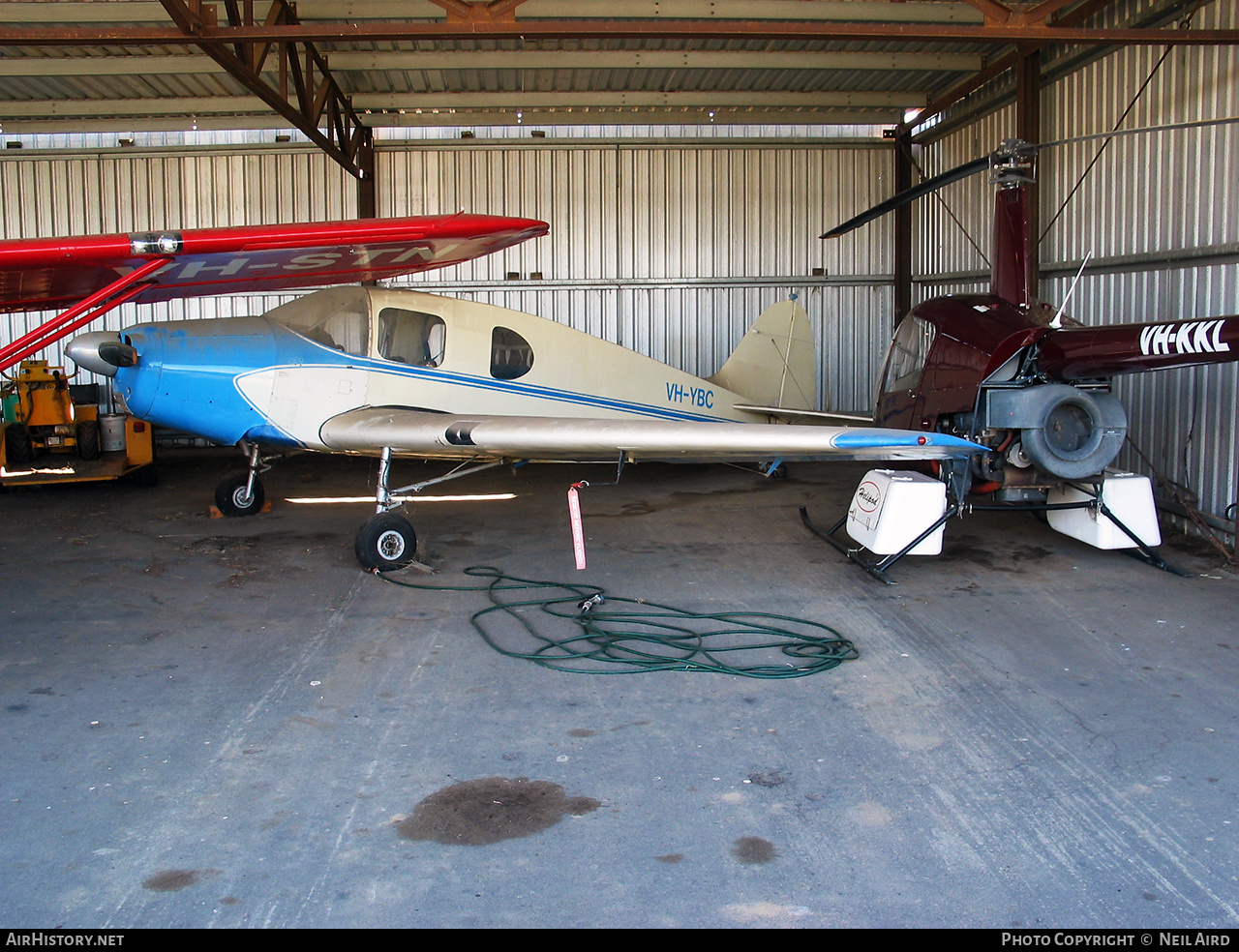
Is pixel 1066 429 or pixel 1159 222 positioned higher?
pixel 1159 222

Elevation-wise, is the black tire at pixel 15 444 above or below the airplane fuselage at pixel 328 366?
below

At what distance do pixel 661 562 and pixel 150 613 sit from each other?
384cm

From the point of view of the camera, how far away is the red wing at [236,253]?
600 centimetres

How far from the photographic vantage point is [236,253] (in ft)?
21.3

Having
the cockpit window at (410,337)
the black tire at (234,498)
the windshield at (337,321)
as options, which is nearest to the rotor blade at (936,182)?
the cockpit window at (410,337)

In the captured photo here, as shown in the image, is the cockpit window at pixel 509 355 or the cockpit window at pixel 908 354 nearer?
the cockpit window at pixel 908 354

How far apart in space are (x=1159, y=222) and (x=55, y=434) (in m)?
12.8

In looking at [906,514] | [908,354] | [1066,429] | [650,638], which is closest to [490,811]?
[650,638]

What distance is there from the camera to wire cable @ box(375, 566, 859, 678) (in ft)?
17.1

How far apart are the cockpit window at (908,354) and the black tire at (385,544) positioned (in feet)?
15.2

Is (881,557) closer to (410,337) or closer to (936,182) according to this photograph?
(936,182)

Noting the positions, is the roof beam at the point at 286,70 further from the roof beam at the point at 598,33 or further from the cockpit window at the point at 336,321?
the cockpit window at the point at 336,321

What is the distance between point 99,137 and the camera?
1491 cm

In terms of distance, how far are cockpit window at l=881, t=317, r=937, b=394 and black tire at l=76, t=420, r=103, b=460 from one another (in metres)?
9.82
